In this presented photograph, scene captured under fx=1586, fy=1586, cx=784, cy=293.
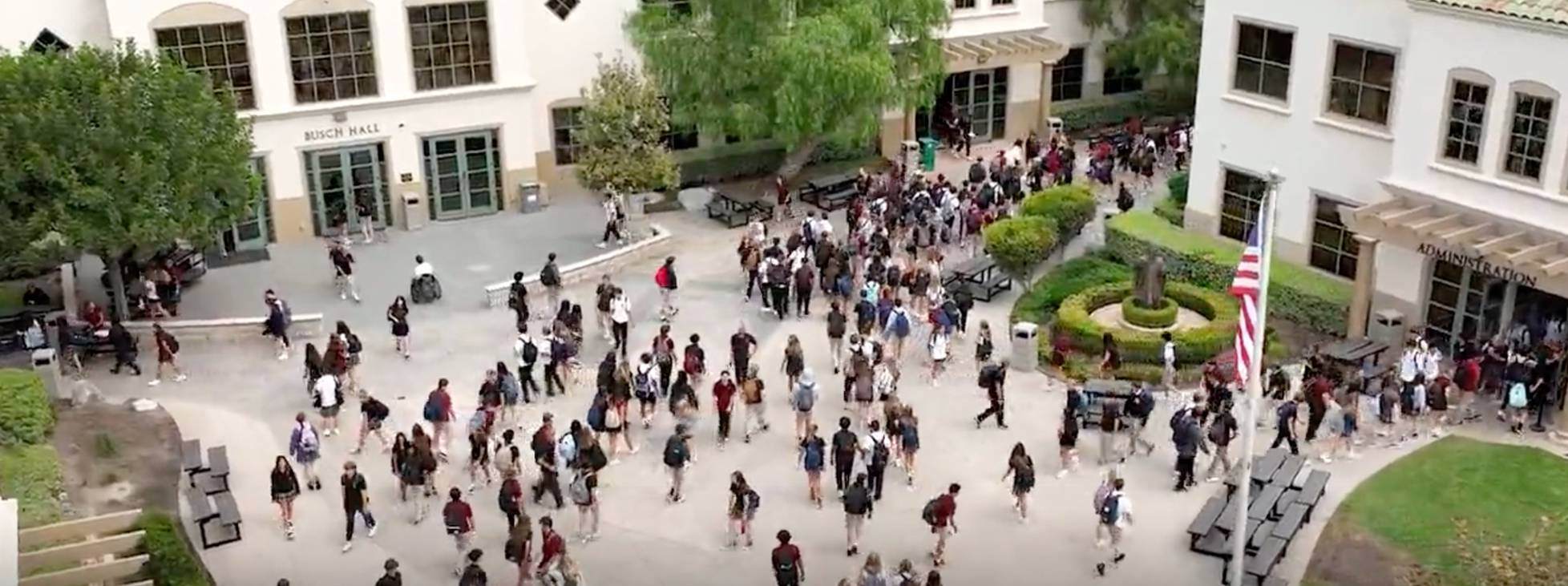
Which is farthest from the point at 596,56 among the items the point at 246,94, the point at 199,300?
the point at 199,300

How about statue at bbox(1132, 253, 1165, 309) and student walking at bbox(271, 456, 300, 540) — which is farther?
statue at bbox(1132, 253, 1165, 309)

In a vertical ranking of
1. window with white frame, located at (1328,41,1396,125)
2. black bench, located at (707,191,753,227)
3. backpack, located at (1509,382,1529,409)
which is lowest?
backpack, located at (1509,382,1529,409)

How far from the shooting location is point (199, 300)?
31.9 m

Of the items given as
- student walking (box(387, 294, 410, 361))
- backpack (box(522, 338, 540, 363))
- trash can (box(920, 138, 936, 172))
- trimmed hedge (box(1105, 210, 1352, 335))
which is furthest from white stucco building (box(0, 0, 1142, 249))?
backpack (box(522, 338, 540, 363))

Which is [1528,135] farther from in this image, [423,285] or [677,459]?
[423,285]

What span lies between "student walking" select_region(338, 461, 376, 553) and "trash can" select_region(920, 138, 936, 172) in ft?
72.2

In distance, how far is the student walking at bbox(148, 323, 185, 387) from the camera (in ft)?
89.5

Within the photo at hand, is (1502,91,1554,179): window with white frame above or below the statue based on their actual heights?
above

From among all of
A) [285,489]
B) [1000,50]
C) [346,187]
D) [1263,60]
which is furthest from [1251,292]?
[1000,50]

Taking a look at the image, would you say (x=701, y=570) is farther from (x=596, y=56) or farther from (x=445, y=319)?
(x=596, y=56)

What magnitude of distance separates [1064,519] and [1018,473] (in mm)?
1294

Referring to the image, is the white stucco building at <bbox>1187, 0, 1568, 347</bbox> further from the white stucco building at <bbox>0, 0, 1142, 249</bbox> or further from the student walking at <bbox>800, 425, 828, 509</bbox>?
the white stucco building at <bbox>0, 0, 1142, 249</bbox>

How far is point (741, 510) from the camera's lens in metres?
21.2

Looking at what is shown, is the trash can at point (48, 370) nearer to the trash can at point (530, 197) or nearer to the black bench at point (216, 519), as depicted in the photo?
the black bench at point (216, 519)
